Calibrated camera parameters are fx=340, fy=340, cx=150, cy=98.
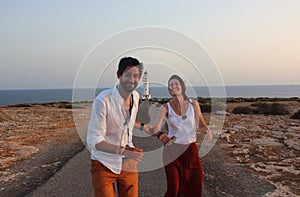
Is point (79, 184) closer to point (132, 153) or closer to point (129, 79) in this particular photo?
point (132, 153)

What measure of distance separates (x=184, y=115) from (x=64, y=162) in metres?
4.96

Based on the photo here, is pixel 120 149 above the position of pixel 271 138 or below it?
above

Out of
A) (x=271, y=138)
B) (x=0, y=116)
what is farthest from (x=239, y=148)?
(x=0, y=116)

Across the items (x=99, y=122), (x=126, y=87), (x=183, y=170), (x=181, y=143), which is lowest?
(x=183, y=170)

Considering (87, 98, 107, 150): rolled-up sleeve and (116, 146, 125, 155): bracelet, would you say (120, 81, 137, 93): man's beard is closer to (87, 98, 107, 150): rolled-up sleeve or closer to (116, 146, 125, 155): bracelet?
(87, 98, 107, 150): rolled-up sleeve

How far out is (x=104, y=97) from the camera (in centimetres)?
298

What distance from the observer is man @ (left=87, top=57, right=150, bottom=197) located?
296cm

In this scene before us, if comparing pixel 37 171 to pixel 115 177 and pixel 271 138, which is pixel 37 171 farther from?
pixel 271 138

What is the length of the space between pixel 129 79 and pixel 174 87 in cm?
158

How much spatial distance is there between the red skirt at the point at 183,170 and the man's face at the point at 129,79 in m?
1.74

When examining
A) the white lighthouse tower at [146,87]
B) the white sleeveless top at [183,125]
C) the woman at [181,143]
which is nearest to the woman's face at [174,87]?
the woman at [181,143]

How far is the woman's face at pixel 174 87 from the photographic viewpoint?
14.5ft

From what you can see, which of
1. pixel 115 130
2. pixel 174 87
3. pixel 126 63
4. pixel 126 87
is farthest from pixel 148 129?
pixel 126 63

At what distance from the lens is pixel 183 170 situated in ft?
15.0
